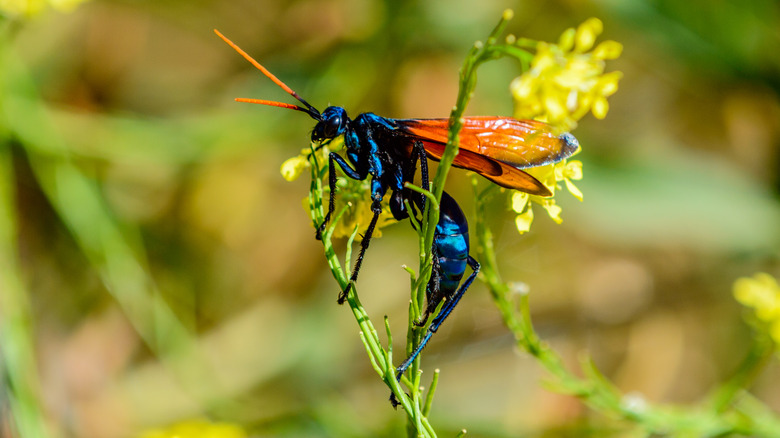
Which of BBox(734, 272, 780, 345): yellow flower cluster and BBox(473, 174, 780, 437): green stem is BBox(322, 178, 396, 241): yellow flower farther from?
BBox(734, 272, 780, 345): yellow flower cluster

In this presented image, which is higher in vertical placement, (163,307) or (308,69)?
(308,69)

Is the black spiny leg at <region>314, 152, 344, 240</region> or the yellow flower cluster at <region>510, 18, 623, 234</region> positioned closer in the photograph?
the yellow flower cluster at <region>510, 18, 623, 234</region>

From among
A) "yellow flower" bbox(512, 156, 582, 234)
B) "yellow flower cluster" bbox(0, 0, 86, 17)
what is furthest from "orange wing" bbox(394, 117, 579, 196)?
"yellow flower cluster" bbox(0, 0, 86, 17)

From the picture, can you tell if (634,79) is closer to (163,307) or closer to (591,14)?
(591,14)

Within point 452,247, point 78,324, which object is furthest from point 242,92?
point 452,247

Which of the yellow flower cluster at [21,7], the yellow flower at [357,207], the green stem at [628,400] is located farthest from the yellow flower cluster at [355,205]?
the yellow flower cluster at [21,7]
